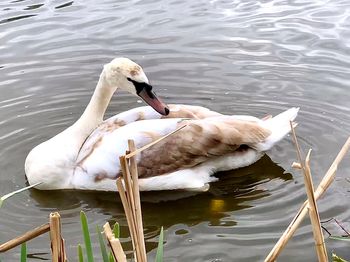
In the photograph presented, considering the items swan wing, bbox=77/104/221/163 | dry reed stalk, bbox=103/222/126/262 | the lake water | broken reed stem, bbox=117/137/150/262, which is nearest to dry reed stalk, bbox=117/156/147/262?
broken reed stem, bbox=117/137/150/262

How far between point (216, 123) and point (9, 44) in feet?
14.3

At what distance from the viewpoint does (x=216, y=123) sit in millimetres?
5883

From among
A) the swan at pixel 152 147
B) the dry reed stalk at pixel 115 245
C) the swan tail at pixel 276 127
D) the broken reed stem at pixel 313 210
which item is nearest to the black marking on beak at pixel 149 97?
the swan at pixel 152 147

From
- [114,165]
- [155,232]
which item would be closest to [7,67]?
[114,165]


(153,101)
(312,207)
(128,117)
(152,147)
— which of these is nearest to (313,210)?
(312,207)

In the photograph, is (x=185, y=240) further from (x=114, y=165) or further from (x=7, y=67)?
(x=7, y=67)

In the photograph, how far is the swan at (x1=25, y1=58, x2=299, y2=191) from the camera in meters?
5.71

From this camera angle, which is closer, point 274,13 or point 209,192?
point 209,192

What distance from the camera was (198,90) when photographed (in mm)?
7461

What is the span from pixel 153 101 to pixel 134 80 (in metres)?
0.24

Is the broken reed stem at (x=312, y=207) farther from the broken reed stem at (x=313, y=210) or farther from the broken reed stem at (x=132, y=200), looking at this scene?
the broken reed stem at (x=132, y=200)

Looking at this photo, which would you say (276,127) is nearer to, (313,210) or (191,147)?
(191,147)

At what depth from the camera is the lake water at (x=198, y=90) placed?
5.20 metres

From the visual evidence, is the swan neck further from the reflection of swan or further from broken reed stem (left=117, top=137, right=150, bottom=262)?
broken reed stem (left=117, top=137, right=150, bottom=262)
